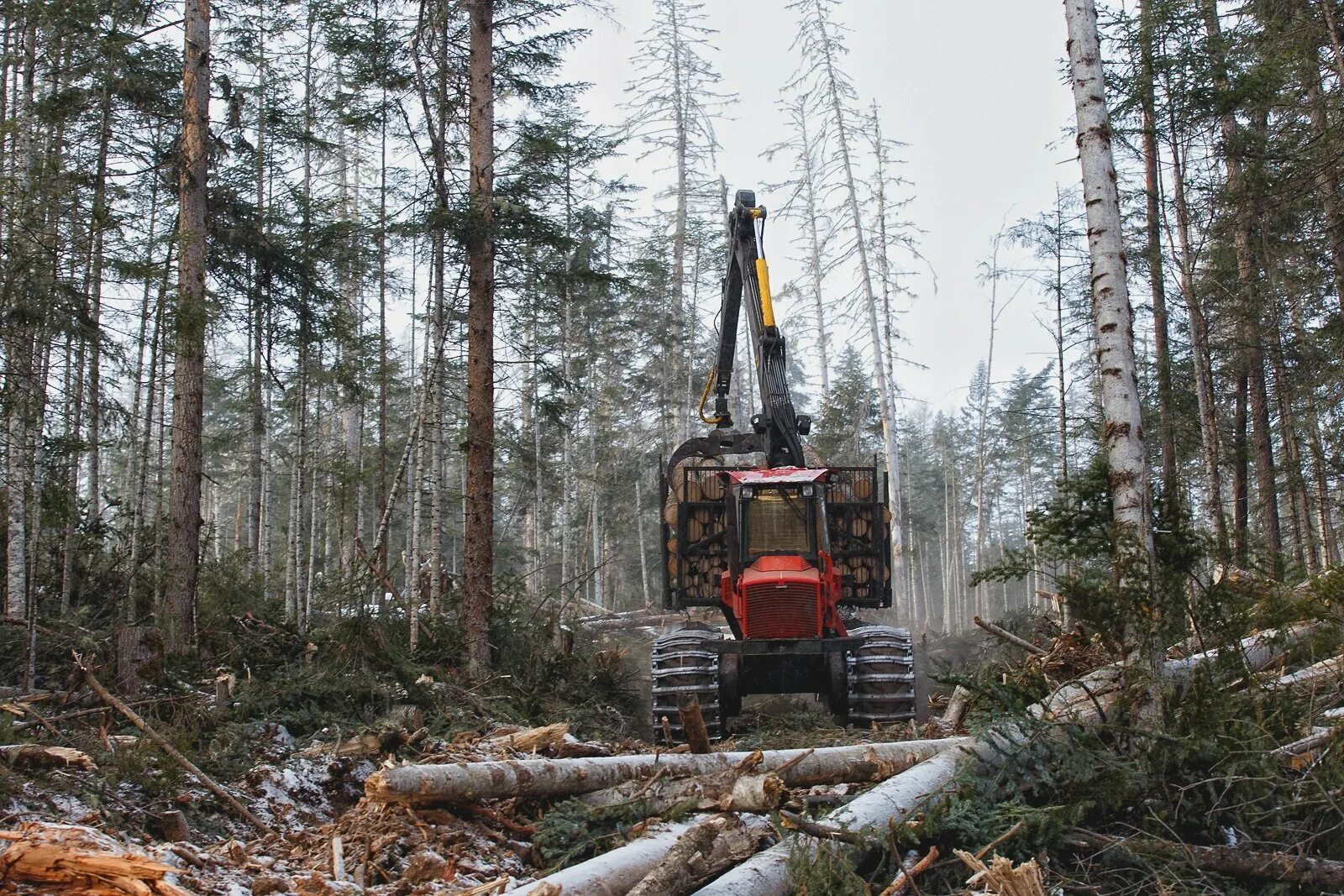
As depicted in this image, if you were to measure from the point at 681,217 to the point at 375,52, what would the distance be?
1870 cm

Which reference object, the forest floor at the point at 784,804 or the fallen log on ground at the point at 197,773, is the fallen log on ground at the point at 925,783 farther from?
the fallen log on ground at the point at 197,773

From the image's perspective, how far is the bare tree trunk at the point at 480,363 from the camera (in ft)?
38.5

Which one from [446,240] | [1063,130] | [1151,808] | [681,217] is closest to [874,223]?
[681,217]

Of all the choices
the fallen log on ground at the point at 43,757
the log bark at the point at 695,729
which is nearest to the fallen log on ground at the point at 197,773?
the fallen log on ground at the point at 43,757

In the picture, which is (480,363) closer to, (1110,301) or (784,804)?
(1110,301)

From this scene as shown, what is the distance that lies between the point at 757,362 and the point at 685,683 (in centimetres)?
426

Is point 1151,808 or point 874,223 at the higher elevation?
point 874,223

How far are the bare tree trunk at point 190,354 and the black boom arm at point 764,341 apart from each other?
20.7ft

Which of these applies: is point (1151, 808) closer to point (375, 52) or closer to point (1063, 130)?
point (375, 52)

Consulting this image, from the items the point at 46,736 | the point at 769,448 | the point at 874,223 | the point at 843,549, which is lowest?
the point at 46,736

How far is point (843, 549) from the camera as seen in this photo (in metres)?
11.7

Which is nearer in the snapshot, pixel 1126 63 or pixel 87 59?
pixel 87 59

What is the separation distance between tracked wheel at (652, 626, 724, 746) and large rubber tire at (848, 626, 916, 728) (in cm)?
143

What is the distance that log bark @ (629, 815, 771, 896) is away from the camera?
166 inches
